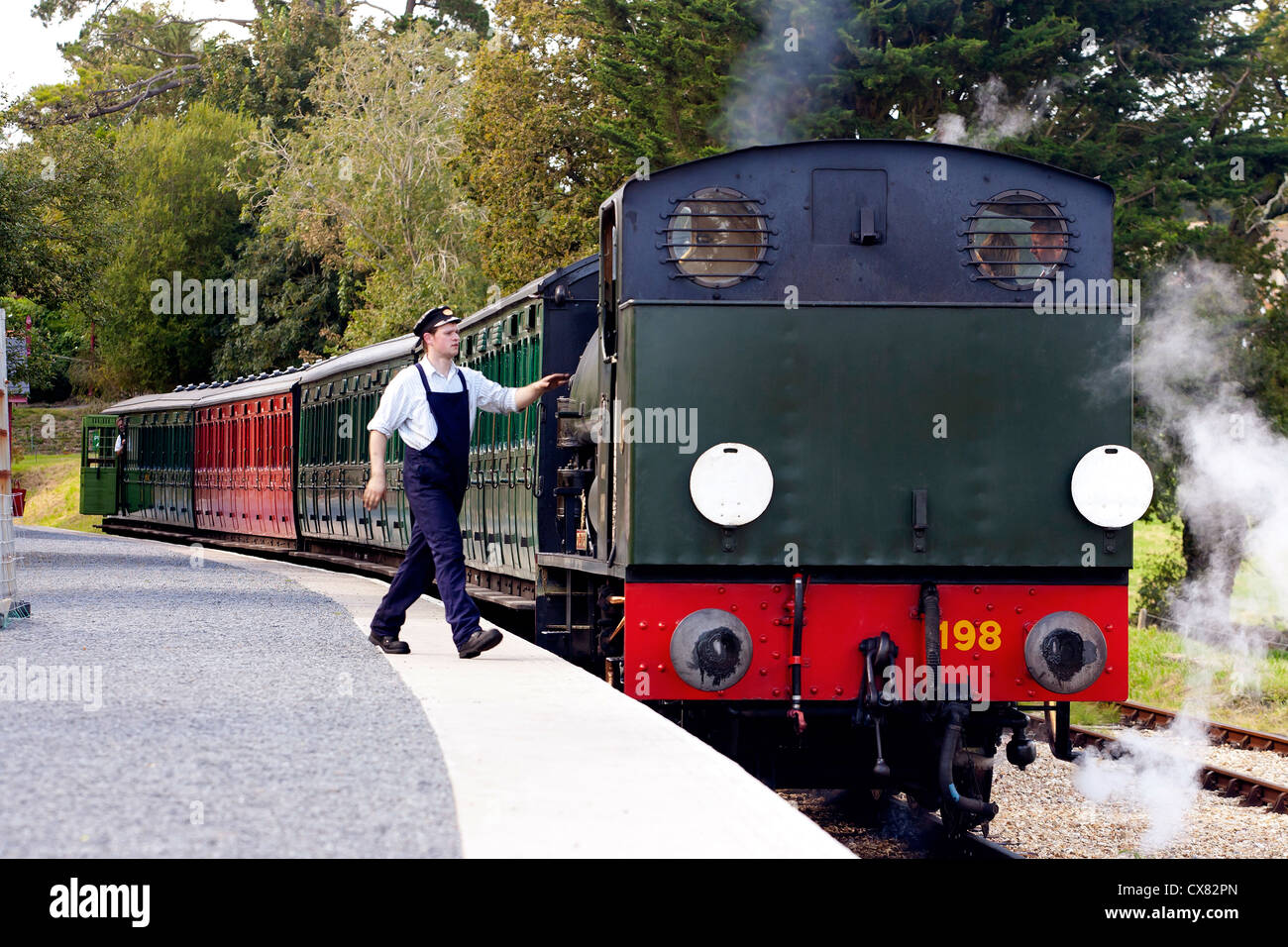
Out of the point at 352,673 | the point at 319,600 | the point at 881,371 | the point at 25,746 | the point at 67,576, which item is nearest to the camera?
the point at 25,746

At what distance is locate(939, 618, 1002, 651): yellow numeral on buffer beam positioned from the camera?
7332 mm

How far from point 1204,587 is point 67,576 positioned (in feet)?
56.5

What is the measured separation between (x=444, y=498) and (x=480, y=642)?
80 cm

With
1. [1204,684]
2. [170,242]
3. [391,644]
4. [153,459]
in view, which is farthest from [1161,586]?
[170,242]

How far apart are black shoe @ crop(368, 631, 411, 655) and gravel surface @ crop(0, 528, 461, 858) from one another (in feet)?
0.32

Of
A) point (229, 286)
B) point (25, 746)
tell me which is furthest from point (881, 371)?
point (229, 286)

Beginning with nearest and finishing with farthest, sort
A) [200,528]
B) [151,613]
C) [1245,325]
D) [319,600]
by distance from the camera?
1. [151,613]
2. [319,600]
3. [1245,325]
4. [200,528]

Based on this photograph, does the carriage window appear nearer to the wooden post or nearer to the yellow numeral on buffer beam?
the yellow numeral on buffer beam

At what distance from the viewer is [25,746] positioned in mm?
6133

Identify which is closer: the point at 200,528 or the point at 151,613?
the point at 151,613

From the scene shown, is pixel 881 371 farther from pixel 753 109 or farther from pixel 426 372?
pixel 753 109

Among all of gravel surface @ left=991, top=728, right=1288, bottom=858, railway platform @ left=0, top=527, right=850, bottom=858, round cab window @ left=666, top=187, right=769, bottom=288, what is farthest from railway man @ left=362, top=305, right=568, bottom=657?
gravel surface @ left=991, top=728, right=1288, bottom=858

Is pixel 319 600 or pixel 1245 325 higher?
pixel 1245 325

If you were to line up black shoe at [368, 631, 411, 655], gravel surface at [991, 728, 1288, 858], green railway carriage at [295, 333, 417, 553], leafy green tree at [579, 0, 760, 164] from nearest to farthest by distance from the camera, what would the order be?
black shoe at [368, 631, 411, 655] → gravel surface at [991, 728, 1288, 858] → green railway carriage at [295, 333, 417, 553] → leafy green tree at [579, 0, 760, 164]
